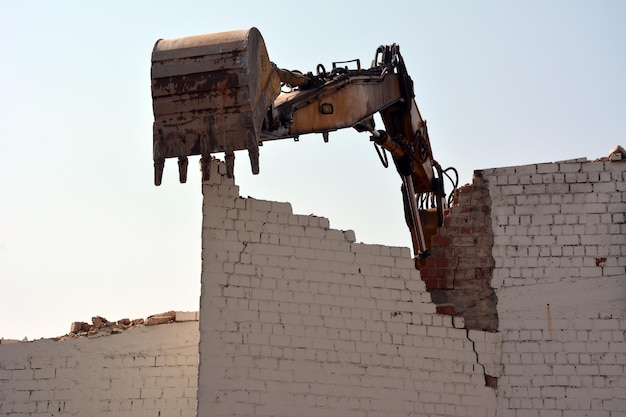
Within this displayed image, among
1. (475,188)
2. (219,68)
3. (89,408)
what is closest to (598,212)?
(475,188)

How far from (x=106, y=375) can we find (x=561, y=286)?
525cm

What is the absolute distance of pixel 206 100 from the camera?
1295 centimetres

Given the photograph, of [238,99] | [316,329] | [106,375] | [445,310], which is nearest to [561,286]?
[445,310]

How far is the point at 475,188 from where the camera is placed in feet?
48.1

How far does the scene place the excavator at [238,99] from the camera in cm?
1289

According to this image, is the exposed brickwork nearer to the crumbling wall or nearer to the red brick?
the red brick

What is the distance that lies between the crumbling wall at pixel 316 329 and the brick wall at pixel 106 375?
129cm

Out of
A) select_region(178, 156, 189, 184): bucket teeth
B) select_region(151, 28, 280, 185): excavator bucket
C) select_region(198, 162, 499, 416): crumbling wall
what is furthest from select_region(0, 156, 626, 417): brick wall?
select_region(151, 28, 280, 185): excavator bucket

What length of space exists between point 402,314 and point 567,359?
1.91 meters

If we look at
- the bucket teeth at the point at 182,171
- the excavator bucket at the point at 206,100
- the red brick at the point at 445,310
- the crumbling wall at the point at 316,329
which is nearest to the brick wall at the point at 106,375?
the crumbling wall at the point at 316,329

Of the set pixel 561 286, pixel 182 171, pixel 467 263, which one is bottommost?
pixel 561 286

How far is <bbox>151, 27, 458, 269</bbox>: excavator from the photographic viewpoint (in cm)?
1289

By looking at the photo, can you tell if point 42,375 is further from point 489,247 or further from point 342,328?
point 489,247

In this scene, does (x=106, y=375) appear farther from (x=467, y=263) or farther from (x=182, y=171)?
(x=467, y=263)
